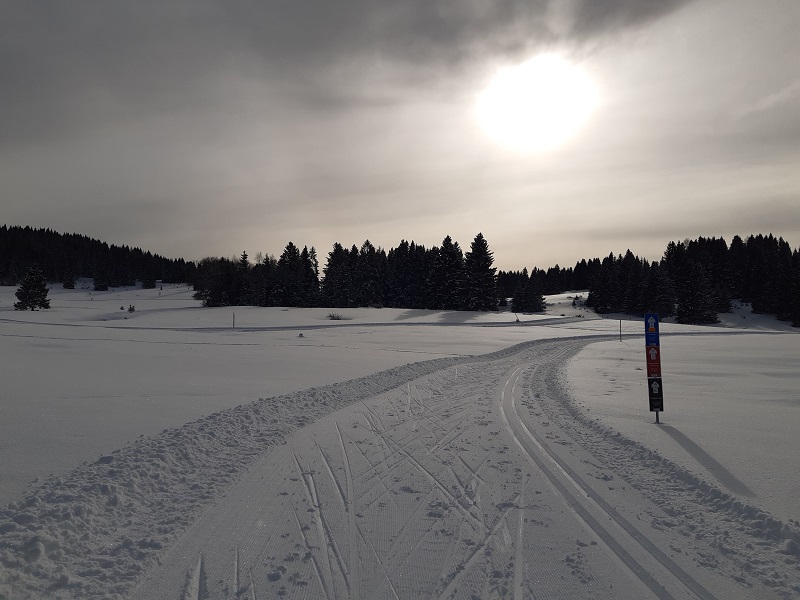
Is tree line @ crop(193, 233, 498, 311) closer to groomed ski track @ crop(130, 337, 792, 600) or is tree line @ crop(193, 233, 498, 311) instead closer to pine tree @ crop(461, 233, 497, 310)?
pine tree @ crop(461, 233, 497, 310)

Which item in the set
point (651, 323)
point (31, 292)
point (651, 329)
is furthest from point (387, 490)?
point (31, 292)

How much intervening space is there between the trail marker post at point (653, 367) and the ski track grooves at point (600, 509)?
8.39ft

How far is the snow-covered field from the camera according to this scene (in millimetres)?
3707

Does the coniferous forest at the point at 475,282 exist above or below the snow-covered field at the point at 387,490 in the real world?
above

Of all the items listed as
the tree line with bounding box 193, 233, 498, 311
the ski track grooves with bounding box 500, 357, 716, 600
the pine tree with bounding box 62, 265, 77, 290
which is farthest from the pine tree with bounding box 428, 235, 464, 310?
the pine tree with bounding box 62, 265, 77, 290

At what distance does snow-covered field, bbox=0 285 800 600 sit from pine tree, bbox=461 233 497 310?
4596 centimetres

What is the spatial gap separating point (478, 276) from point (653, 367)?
50373 mm

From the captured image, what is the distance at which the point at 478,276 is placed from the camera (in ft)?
193

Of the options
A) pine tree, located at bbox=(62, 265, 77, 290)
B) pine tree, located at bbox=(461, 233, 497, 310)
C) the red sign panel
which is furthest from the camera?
pine tree, located at bbox=(62, 265, 77, 290)

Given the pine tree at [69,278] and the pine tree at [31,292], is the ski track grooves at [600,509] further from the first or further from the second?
the pine tree at [69,278]

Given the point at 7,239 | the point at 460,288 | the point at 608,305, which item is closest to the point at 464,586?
the point at 460,288

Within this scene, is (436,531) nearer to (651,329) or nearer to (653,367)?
(653,367)

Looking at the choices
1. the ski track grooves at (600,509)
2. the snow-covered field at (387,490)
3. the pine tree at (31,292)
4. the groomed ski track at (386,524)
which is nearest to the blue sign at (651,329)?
the snow-covered field at (387,490)

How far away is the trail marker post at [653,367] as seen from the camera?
A: 8709 mm
